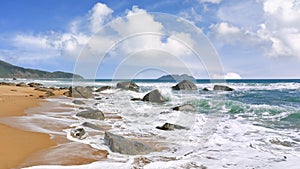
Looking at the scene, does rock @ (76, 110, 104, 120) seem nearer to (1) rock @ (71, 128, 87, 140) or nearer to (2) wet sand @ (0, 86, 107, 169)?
(1) rock @ (71, 128, 87, 140)

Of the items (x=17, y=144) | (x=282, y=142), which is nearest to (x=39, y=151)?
(x=17, y=144)

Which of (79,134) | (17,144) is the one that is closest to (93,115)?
(79,134)

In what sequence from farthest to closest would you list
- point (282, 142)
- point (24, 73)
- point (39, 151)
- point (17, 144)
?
point (24, 73) → point (282, 142) → point (17, 144) → point (39, 151)

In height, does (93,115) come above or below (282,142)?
above

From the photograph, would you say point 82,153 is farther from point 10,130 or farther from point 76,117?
point 76,117

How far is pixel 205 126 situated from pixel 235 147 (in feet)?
10.6

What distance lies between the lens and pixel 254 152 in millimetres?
6246

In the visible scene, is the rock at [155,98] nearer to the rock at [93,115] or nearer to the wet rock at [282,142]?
the rock at [93,115]

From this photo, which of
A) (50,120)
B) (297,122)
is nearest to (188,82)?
(297,122)

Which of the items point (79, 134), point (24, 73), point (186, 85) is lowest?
point (79, 134)

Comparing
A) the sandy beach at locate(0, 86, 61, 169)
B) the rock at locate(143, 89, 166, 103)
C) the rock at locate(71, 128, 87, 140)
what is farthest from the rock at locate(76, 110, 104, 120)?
the rock at locate(143, 89, 166, 103)

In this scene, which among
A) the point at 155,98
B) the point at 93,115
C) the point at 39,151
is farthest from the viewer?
the point at 155,98

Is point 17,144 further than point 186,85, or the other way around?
point 186,85

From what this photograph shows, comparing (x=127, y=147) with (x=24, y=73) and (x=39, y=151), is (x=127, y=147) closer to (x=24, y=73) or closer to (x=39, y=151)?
(x=39, y=151)
